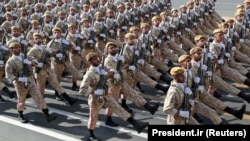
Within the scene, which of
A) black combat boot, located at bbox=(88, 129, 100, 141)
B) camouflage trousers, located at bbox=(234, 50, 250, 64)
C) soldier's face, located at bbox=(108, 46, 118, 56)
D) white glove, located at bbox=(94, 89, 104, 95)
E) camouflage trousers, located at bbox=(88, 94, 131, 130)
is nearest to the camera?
white glove, located at bbox=(94, 89, 104, 95)

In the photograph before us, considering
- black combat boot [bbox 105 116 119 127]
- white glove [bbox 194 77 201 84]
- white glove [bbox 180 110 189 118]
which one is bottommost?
black combat boot [bbox 105 116 119 127]

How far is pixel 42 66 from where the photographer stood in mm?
10727

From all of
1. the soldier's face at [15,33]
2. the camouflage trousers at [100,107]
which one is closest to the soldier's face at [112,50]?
the camouflage trousers at [100,107]

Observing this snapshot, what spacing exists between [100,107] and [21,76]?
7.11 ft

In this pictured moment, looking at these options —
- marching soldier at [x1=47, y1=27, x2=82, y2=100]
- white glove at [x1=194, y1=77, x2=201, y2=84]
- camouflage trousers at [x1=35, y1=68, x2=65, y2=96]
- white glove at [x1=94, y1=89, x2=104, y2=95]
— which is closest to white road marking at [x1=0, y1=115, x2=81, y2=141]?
camouflage trousers at [x1=35, y1=68, x2=65, y2=96]

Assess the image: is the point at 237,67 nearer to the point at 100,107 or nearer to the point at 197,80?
the point at 197,80

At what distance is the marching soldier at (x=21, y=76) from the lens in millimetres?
9859

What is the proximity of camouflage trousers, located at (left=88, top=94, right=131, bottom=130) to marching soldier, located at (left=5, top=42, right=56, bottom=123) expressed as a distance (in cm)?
151

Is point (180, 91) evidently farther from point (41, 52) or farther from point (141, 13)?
point (141, 13)

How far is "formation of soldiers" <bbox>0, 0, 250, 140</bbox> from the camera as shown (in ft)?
29.6

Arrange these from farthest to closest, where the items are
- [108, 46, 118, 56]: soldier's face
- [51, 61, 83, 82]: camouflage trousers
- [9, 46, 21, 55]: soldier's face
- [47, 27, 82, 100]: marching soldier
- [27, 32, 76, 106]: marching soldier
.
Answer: [51, 61, 83, 82]: camouflage trousers → [47, 27, 82, 100]: marching soldier → [27, 32, 76, 106]: marching soldier → [9, 46, 21, 55]: soldier's face → [108, 46, 118, 56]: soldier's face

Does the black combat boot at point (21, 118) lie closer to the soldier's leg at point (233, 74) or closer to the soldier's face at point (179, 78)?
the soldier's face at point (179, 78)

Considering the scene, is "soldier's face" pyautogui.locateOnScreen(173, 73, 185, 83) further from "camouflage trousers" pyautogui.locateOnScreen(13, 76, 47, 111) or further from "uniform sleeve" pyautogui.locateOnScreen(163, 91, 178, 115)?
"camouflage trousers" pyautogui.locateOnScreen(13, 76, 47, 111)

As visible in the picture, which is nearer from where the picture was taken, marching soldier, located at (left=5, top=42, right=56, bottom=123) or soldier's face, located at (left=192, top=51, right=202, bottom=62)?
soldier's face, located at (left=192, top=51, right=202, bottom=62)
